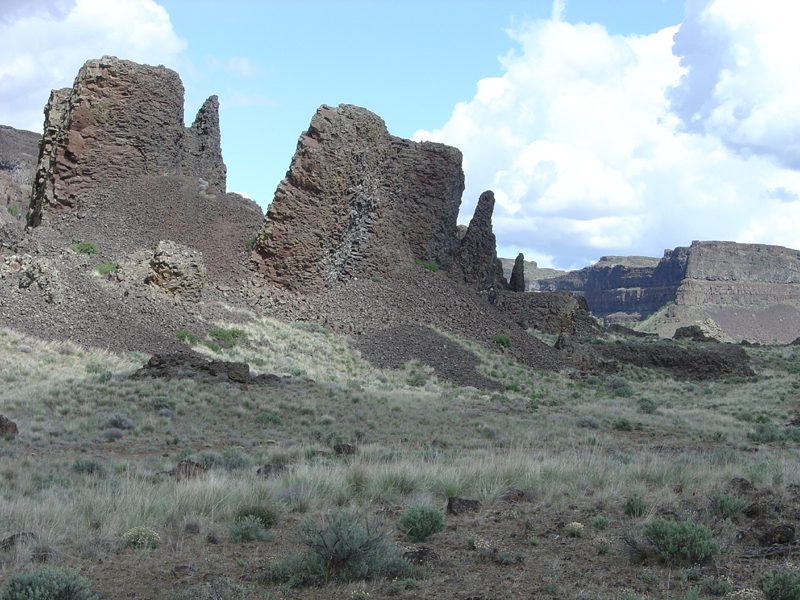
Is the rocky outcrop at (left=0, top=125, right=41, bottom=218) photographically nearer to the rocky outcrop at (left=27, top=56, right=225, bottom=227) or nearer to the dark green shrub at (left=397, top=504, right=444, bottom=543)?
the rocky outcrop at (left=27, top=56, right=225, bottom=227)

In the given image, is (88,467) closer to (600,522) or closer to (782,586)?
(600,522)

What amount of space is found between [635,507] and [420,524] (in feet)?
7.47

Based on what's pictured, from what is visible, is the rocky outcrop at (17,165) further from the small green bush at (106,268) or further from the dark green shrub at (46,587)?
the dark green shrub at (46,587)

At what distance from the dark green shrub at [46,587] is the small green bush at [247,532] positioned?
68.8 inches

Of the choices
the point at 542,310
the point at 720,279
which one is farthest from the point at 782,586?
the point at 720,279

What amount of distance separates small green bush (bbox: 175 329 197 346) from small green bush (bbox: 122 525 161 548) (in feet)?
60.0

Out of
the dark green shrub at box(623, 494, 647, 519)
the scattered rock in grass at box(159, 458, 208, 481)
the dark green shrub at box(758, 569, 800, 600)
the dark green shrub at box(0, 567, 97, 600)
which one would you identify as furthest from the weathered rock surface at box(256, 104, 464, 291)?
the dark green shrub at box(758, 569, 800, 600)

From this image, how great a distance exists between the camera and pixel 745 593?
466 centimetres

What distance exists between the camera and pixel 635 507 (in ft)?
23.0

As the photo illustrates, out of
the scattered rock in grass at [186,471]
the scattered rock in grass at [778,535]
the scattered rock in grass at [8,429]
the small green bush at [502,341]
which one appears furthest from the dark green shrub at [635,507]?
the small green bush at [502,341]

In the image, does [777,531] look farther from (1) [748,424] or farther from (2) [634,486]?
(1) [748,424]

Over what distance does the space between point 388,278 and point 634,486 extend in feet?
89.8

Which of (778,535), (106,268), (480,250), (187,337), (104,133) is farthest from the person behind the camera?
(480,250)

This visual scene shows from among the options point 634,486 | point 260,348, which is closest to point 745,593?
point 634,486
